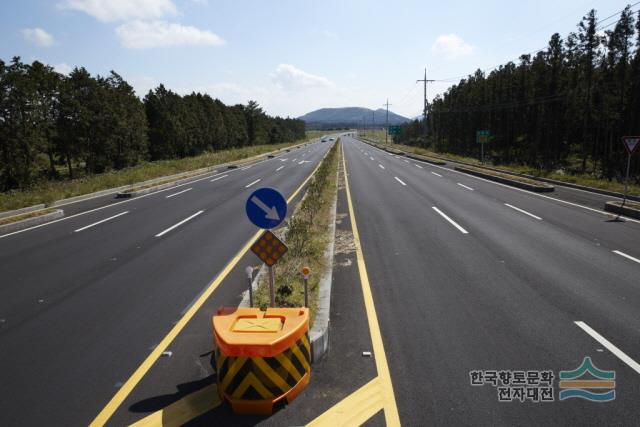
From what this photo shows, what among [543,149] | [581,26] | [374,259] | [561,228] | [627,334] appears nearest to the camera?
[627,334]

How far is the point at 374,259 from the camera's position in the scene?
29.5 ft

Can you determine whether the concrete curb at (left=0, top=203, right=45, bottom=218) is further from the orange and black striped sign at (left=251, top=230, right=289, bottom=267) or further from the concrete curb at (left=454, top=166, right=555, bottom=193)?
the concrete curb at (left=454, top=166, right=555, bottom=193)

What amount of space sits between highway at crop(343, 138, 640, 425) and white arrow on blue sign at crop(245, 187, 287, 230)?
2281 mm

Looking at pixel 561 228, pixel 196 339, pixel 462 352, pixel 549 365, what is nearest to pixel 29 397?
pixel 196 339

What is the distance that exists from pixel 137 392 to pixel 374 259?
225 inches

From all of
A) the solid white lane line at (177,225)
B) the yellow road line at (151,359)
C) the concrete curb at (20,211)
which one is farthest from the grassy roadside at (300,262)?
the concrete curb at (20,211)

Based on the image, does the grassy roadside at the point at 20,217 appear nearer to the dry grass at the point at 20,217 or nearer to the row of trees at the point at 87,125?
the dry grass at the point at 20,217

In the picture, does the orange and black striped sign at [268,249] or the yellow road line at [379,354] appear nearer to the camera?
the yellow road line at [379,354]

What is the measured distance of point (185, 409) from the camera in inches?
161

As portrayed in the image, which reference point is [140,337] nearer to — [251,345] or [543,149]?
[251,345]

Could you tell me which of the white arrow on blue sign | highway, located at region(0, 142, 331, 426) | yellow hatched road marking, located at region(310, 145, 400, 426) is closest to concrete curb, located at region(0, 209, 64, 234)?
highway, located at region(0, 142, 331, 426)

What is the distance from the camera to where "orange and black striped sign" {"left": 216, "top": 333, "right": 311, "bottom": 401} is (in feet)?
13.1

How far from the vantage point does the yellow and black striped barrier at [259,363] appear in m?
3.99

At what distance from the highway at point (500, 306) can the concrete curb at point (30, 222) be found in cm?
1161
